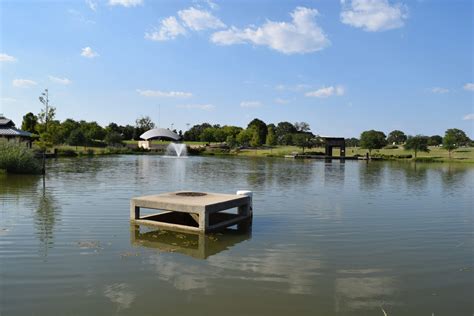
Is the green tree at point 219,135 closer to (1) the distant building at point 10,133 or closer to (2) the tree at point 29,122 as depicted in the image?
(2) the tree at point 29,122

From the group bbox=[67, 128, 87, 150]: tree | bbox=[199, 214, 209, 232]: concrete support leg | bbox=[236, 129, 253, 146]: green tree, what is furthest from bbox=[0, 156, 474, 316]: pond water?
bbox=[236, 129, 253, 146]: green tree

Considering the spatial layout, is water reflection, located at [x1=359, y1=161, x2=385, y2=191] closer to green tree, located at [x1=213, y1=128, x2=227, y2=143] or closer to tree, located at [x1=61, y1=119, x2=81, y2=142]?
tree, located at [x1=61, y1=119, x2=81, y2=142]

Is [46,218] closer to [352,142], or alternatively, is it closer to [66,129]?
[66,129]

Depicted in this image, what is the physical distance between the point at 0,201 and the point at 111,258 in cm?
849

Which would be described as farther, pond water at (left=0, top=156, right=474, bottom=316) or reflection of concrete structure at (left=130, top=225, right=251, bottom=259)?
reflection of concrete structure at (left=130, top=225, right=251, bottom=259)

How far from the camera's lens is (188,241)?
9.14 m

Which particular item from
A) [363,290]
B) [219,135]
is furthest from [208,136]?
[363,290]

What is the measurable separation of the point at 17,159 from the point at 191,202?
1749 cm

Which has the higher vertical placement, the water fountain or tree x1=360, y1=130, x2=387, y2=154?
tree x1=360, y1=130, x2=387, y2=154

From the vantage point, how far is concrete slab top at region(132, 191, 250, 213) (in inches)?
387

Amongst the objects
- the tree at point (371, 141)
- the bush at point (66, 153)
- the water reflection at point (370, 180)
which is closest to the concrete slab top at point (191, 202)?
the water reflection at point (370, 180)

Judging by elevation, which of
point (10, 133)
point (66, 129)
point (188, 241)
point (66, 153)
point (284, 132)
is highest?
point (284, 132)

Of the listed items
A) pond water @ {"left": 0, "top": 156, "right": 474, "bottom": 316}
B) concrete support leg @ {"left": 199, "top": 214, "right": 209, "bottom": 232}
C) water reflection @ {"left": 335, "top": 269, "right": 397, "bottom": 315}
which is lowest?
water reflection @ {"left": 335, "top": 269, "right": 397, "bottom": 315}

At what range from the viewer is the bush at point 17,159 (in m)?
23.1
